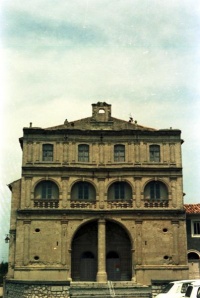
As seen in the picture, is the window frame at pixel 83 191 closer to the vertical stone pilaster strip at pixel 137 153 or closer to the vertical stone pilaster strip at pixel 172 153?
the vertical stone pilaster strip at pixel 137 153

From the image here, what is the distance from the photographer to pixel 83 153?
41.4 m

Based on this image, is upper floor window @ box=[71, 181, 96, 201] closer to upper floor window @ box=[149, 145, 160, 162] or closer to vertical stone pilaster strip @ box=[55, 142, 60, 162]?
vertical stone pilaster strip @ box=[55, 142, 60, 162]

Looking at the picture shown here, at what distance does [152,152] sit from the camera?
136 feet

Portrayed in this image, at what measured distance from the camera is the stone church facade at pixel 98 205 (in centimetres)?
3856

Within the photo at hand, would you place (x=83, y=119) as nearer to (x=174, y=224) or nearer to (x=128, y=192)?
(x=128, y=192)

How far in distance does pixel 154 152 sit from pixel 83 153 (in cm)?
623

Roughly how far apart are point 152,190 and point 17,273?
1311 cm

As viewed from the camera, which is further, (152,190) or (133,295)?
(152,190)

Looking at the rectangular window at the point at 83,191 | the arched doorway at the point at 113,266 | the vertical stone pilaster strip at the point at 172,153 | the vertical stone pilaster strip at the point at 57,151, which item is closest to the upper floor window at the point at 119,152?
the rectangular window at the point at 83,191

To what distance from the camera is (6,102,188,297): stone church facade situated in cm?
3856

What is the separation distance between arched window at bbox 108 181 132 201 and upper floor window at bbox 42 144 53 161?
232 inches

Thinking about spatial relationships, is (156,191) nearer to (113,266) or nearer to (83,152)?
(83,152)

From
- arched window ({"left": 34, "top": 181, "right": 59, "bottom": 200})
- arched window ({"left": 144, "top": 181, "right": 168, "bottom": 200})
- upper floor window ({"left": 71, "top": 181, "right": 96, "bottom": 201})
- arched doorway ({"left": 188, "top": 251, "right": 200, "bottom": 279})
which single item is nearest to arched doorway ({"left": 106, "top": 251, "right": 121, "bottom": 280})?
upper floor window ({"left": 71, "top": 181, "right": 96, "bottom": 201})

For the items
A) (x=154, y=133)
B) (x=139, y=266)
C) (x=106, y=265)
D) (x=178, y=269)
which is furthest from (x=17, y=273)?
(x=154, y=133)
